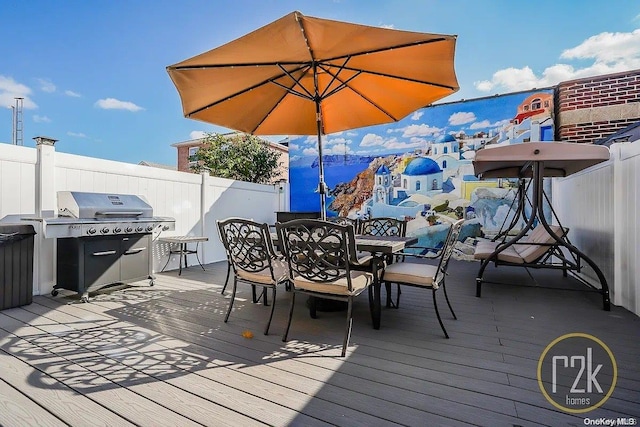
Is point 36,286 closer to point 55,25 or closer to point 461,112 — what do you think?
point 55,25

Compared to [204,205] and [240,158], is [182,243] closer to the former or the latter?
[204,205]

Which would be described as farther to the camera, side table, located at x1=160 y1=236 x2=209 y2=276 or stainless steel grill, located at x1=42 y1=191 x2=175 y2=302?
side table, located at x1=160 y1=236 x2=209 y2=276

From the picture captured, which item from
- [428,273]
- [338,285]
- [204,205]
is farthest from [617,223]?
[204,205]

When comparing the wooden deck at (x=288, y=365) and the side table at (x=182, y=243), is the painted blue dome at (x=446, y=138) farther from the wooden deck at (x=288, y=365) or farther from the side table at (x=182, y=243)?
the side table at (x=182, y=243)

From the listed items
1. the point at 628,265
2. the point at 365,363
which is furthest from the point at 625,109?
the point at 365,363

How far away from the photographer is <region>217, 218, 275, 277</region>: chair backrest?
8.74 feet

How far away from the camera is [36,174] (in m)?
3.62

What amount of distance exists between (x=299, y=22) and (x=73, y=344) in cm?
297

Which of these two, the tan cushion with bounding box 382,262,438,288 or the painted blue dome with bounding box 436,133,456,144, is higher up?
the painted blue dome with bounding box 436,133,456,144

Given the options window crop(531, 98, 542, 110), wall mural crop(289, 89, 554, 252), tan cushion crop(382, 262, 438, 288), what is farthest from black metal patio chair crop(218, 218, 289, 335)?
window crop(531, 98, 542, 110)

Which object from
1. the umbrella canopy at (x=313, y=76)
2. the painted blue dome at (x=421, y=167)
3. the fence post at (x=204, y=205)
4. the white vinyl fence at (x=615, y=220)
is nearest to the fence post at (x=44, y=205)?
the umbrella canopy at (x=313, y=76)

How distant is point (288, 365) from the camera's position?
2004 millimetres

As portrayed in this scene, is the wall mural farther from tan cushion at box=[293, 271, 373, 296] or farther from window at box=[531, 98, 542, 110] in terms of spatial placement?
tan cushion at box=[293, 271, 373, 296]

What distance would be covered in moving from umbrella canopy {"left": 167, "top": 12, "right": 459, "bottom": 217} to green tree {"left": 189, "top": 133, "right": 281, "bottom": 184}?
405 cm
